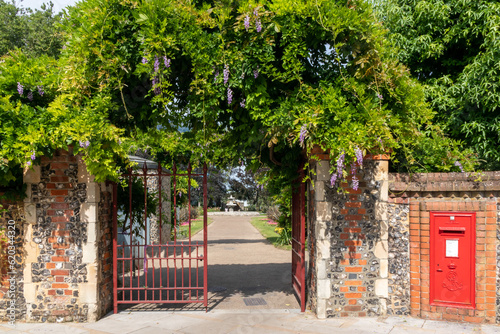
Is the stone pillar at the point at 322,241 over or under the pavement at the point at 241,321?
over

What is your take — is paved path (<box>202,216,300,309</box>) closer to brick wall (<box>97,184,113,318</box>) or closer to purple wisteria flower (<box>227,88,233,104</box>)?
brick wall (<box>97,184,113,318</box>)

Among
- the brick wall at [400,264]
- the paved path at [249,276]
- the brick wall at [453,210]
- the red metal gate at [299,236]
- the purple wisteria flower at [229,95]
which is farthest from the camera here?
the paved path at [249,276]

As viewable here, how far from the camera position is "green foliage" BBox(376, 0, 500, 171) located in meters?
9.64

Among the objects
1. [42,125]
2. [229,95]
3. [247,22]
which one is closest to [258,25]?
[247,22]

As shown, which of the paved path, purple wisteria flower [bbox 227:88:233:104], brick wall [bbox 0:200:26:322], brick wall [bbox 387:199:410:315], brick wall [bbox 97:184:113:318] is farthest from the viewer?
the paved path

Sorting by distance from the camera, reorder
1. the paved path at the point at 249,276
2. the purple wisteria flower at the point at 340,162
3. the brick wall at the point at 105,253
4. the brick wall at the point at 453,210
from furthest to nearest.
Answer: the paved path at the point at 249,276 < the brick wall at the point at 105,253 < the brick wall at the point at 453,210 < the purple wisteria flower at the point at 340,162

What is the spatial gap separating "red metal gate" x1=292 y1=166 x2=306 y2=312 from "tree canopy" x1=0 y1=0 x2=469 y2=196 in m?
1.06

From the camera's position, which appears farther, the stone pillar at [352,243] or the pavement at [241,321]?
the stone pillar at [352,243]

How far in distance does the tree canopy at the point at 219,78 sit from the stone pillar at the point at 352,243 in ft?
1.42

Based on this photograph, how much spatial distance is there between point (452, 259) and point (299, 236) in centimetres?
262

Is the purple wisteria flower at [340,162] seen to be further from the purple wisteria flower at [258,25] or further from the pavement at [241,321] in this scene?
the pavement at [241,321]

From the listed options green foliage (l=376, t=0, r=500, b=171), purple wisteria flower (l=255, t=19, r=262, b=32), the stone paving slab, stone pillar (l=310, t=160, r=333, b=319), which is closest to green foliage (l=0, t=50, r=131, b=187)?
the stone paving slab

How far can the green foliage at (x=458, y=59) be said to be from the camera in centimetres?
964

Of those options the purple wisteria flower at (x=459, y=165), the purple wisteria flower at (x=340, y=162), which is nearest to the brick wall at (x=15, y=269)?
the purple wisteria flower at (x=340, y=162)
